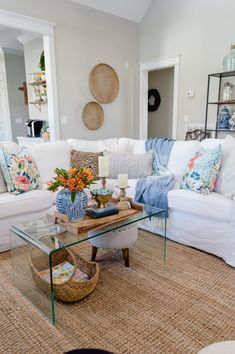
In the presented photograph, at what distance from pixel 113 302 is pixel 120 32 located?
4738mm

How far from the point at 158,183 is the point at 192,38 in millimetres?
3052

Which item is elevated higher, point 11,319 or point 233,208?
point 233,208

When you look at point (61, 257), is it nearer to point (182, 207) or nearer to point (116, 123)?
point (182, 207)

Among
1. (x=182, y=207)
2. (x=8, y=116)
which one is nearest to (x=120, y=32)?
(x=8, y=116)

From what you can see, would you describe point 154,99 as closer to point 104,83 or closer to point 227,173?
point 104,83

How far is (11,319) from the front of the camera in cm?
164

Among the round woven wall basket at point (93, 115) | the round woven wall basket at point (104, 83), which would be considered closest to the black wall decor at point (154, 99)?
the round woven wall basket at point (104, 83)

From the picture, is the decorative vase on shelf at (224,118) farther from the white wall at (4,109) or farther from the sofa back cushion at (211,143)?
the white wall at (4,109)

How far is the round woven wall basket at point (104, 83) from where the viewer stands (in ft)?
15.6

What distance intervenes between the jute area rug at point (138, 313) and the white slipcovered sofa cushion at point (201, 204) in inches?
15.7

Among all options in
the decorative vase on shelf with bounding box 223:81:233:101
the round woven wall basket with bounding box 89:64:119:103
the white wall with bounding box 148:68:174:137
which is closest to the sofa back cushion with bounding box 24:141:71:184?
the round woven wall basket with bounding box 89:64:119:103

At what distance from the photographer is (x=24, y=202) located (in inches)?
98.7

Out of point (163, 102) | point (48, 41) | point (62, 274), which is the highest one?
point (48, 41)

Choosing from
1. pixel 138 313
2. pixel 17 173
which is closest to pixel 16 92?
pixel 17 173
